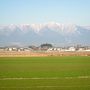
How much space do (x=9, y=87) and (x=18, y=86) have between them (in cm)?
65

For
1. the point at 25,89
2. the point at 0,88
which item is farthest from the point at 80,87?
the point at 0,88

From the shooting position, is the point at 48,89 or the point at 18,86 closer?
the point at 48,89

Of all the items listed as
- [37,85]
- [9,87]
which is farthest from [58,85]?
[9,87]

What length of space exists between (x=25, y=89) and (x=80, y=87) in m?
3.43

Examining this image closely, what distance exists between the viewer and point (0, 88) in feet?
68.8

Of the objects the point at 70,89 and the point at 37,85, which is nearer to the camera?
the point at 70,89

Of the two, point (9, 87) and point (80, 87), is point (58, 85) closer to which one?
point (80, 87)

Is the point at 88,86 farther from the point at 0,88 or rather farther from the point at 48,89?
the point at 0,88

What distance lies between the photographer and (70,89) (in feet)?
66.3

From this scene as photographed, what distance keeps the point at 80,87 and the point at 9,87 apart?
4.50m

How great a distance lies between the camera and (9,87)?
2155 cm

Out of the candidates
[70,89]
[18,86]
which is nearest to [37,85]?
[18,86]

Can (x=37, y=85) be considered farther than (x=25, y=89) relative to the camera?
Yes

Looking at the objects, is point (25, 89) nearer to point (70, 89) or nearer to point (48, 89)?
point (48, 89)
